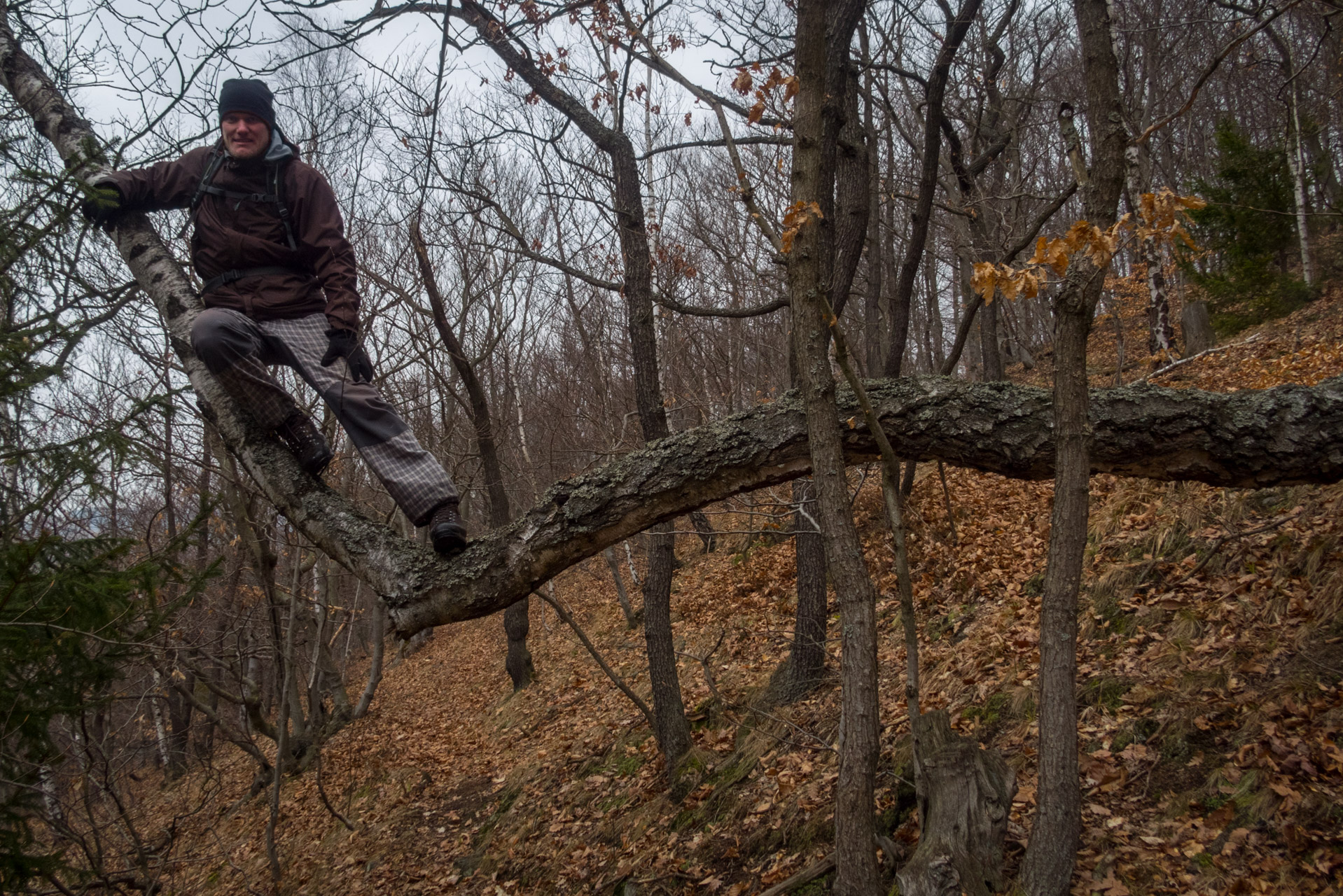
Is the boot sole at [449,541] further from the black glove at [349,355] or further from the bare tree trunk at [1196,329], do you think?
the bare tree trunk at [1196,329]

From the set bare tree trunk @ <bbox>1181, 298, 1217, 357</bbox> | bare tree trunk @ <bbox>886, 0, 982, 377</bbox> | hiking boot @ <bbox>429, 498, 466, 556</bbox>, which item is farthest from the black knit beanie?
bare tree trunk @ <bbox>1181, 298, 1217, 357</bbox>

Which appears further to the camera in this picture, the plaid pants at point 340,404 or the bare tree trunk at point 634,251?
the bare tree trunk at point 634,251

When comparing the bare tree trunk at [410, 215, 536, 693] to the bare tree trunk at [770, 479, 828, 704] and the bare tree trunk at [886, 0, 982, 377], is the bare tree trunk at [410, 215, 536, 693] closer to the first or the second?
the bare tree trunk at [770, 479, 828, 704]

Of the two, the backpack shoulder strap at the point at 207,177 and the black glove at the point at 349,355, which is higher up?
the backpack shoulder strap at the point at 207,177

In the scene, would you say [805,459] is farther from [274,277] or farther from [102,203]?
[102,203]

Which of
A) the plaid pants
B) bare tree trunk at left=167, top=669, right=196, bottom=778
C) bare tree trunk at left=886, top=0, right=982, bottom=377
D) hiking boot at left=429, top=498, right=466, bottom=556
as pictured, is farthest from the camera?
bare tree trunk at left=167, top=669, right=196, bottom=778

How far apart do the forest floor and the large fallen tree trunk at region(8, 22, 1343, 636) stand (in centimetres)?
139

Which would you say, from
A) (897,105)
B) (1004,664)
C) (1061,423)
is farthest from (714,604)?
(897,105)

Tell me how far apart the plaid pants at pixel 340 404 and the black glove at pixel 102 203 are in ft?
1.89

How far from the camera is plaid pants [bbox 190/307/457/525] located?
9.05 ft

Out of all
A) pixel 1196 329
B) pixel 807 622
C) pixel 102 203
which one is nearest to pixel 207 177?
pixel 102 203

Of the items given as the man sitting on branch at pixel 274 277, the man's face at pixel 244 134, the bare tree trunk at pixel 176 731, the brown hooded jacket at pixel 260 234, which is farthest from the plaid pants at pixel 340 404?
the bare tree trunk at pixel 176 731

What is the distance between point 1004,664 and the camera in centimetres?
465

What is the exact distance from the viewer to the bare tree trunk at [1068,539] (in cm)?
244
